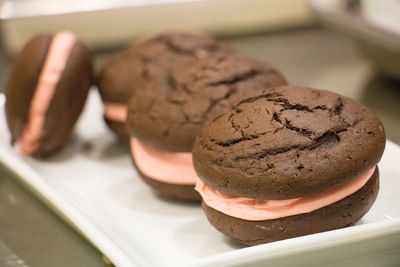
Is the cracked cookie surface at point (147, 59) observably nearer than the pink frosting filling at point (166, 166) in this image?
No

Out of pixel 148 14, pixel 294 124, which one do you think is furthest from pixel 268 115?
pixel 148 14

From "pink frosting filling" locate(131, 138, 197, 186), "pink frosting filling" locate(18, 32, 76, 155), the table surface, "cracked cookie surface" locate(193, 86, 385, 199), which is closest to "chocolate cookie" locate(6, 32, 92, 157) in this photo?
"pink frosting filling" locate(18, 32, 76, 155)

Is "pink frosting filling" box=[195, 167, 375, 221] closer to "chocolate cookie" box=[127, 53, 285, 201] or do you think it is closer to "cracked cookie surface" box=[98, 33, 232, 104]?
"chocolate cookie" box=[127, 53, 285, 201]

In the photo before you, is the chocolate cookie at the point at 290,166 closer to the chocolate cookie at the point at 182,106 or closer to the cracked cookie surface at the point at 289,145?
the cracked cookie surface at the point at 289,145

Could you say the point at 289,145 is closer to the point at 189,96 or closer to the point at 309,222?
the point at 309,222

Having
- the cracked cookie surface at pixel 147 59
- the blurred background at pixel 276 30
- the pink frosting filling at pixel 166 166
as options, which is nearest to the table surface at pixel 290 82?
the blurred background at pixel 276 30

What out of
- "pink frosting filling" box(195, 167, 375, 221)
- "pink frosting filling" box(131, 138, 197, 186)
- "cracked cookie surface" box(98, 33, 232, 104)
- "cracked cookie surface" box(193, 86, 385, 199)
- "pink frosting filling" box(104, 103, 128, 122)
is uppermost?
"cracked cookie surface" box(193, 86, 385, 199)
